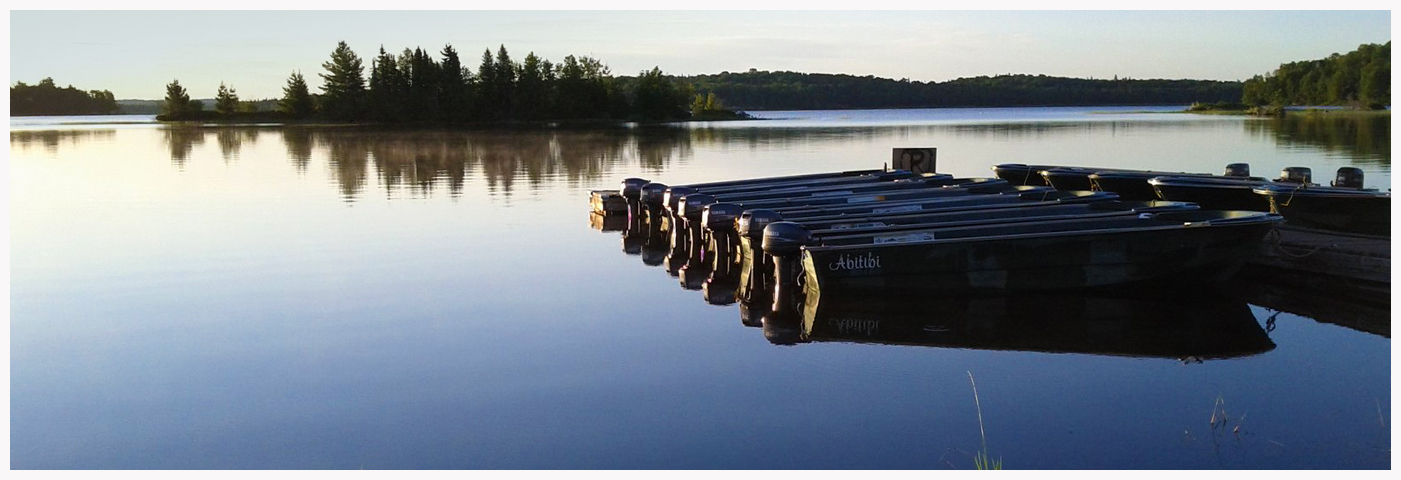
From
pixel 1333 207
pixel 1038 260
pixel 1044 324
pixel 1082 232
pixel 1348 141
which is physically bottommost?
pixel 1044 324

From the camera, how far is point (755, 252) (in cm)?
1482

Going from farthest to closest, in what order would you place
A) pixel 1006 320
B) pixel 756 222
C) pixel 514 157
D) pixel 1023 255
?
pixel 514 157
pixel 756 222
pixel 1023 255
pixel 1006 320

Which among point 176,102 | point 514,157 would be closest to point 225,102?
point 176,102

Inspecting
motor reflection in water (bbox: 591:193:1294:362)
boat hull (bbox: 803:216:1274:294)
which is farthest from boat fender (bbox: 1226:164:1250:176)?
motor reflection in water (bbox: 591:193:1294:362)

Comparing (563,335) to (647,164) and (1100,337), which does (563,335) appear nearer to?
(1100,337)

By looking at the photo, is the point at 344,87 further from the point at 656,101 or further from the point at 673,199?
the point at 673,199

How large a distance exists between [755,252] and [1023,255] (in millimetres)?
3086

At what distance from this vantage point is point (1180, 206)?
15.3 metres

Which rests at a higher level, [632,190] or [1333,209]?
[632,190]

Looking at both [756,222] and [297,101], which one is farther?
[297,101]

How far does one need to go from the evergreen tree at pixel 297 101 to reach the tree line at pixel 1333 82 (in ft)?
331

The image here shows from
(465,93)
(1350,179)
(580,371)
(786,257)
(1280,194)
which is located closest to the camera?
(580,371)
